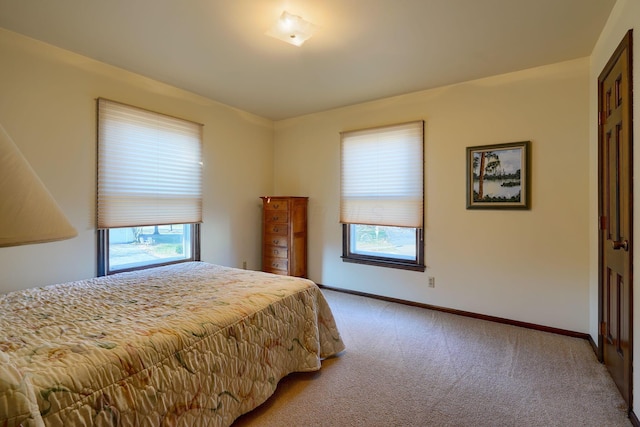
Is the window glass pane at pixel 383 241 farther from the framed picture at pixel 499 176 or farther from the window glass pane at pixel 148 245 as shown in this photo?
the window glass pane at pixel 148 245

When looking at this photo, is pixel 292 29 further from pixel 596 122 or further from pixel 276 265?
pixel 276 265

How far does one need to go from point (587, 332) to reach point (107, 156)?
184 inches

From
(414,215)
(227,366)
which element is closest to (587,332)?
(414,215)

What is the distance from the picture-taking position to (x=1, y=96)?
94.1 inches

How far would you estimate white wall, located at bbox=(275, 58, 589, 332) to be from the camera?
286cm

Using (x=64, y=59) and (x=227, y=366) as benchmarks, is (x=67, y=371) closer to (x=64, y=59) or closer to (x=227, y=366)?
(x=227, y=366)

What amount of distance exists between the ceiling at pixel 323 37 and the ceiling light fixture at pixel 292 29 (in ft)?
0.19

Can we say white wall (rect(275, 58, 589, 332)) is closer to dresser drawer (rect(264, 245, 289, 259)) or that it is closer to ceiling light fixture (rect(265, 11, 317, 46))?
dresser drawer (rect(264, 245, 289, 259))

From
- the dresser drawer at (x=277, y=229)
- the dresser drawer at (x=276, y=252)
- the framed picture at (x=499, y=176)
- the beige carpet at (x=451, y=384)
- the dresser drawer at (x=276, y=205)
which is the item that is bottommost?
the beige carpet at (x=451, y=384)

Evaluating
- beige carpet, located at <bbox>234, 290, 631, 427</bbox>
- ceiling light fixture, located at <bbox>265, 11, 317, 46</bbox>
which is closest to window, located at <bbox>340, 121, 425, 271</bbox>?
beige carpet, located at <bbox>234, 290, 631, 427</bbox>

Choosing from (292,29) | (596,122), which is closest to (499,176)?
(596,122)

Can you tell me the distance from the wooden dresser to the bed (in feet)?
5.46

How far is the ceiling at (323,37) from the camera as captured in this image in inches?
83.4

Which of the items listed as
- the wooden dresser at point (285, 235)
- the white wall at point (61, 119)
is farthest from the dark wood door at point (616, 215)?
the white wall at point (61, 119)
